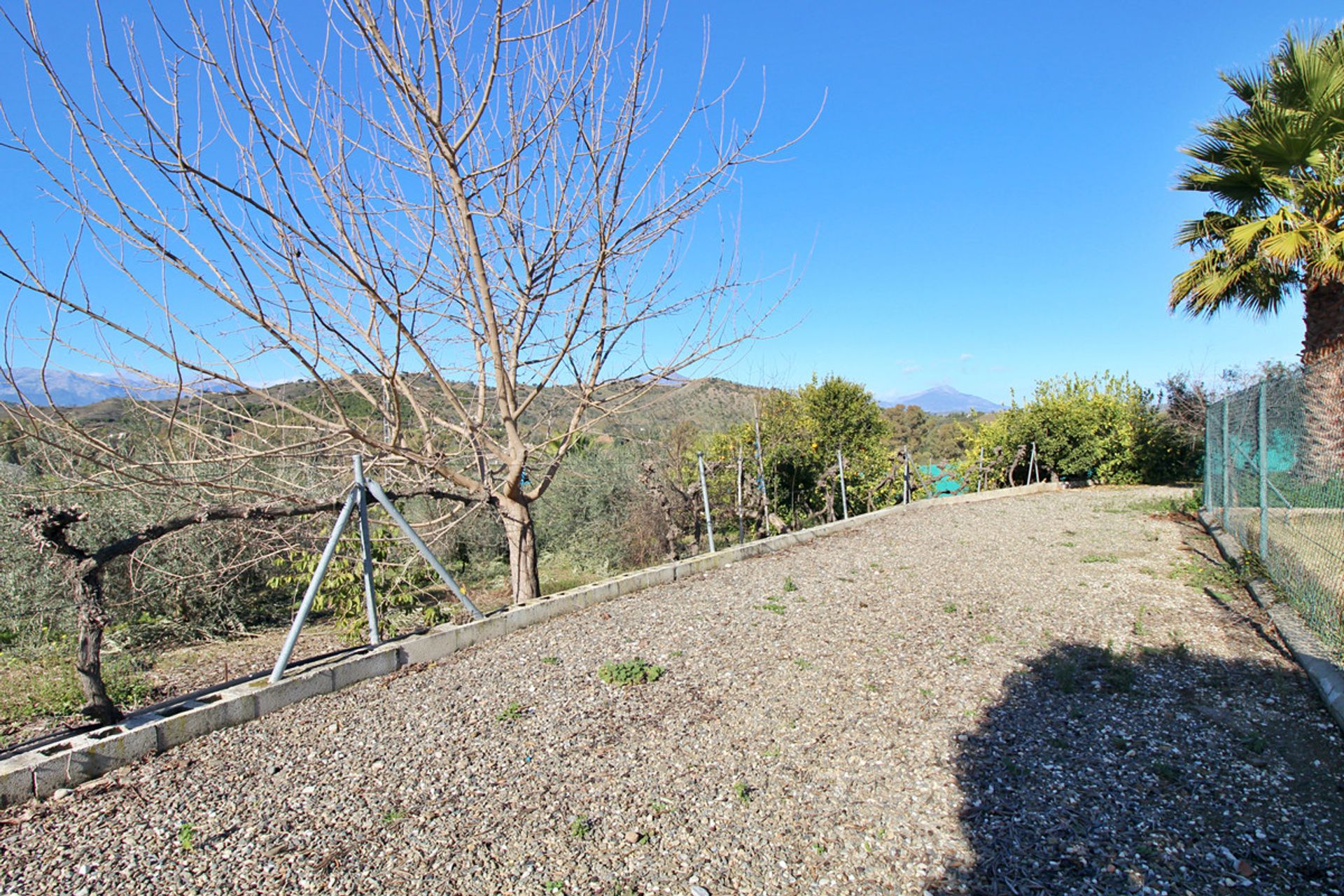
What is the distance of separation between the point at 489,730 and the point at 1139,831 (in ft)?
9.15

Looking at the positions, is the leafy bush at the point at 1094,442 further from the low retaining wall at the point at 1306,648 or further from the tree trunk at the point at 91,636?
the tree trunk at the point at 91,636

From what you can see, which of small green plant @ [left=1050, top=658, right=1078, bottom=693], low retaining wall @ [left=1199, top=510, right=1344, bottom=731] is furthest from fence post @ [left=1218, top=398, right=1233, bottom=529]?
small green plant @ [left=1050, top=658, right=1078, bottom=693]

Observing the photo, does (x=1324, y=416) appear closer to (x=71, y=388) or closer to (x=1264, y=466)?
(x=1264, y=466)

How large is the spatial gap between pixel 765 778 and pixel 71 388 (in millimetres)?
3995

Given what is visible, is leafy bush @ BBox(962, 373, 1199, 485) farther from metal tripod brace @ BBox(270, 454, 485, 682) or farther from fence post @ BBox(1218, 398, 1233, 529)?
metal tripod brace @ BBox(270, 454, 485, 682)

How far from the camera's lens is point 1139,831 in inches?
102

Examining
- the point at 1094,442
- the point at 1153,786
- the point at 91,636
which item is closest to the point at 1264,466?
the point at 1153,786

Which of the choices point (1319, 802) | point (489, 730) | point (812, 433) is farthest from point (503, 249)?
point (812, 433)

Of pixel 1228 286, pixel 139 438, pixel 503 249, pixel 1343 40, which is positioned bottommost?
pixel 139 438

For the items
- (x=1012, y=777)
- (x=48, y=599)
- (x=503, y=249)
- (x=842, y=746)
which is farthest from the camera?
(x=48, y=599)

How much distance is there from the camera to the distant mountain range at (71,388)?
10.8ft

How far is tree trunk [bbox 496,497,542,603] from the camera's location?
227 inches

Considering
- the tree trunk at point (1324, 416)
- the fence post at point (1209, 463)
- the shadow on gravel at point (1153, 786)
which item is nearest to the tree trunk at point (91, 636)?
the shadow on gravel at point (1153, 786)

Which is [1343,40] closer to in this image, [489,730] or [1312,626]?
[1312,626]
